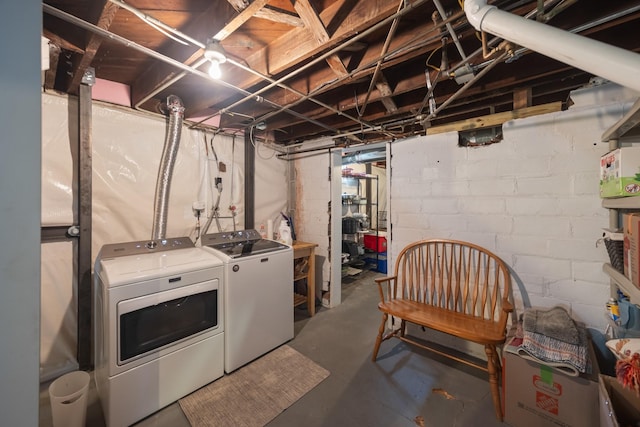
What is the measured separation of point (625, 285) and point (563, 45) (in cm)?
121

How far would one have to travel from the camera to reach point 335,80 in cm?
158

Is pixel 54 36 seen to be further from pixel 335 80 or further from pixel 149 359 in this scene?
pixel 149 359

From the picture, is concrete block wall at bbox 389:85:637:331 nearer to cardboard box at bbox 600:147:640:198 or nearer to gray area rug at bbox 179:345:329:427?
cardboard box at bbox 600:147:640:198

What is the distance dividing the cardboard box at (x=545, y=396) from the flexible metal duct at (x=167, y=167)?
2781 millimetres

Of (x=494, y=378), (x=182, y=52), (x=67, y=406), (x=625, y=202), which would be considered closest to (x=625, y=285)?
(x=625, y=202)

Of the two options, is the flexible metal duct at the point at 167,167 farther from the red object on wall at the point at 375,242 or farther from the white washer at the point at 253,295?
the red object on wall at the point at 375,242

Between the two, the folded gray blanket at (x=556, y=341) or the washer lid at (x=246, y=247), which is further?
the washer lid at (x=246, y=247)

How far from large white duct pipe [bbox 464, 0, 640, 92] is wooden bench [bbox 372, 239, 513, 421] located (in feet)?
4.84

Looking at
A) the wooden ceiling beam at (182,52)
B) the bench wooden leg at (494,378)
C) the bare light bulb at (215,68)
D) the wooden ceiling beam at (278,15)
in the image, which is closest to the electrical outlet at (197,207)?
the wooden ceiling beam at (182,52)

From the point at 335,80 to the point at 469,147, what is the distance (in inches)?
51.3

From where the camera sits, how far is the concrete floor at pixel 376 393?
1.50 meters

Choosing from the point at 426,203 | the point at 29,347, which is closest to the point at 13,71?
the point at 29,347

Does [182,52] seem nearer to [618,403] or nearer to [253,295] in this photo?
[253,295]

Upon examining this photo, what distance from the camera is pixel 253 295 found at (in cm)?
204
